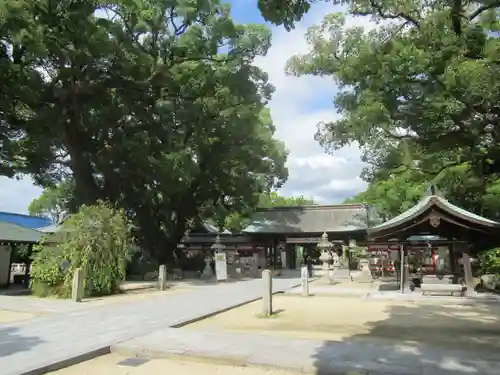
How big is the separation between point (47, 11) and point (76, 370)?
1654cm

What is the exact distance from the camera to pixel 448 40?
39.4 ft

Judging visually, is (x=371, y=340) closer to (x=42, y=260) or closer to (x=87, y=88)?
(x=42, y=260)

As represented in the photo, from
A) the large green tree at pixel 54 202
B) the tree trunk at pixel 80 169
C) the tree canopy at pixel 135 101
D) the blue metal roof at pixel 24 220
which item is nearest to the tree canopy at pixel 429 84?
the tree canopy at pixel 135 101

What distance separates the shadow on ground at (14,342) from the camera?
6956mm

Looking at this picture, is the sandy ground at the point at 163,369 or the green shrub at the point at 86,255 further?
the green shrub at the point at 86,255

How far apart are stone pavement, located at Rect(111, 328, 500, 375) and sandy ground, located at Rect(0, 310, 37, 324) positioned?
15.0ft

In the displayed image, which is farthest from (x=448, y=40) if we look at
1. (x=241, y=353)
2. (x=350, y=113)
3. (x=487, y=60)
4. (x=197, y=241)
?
(x=197, y=241)

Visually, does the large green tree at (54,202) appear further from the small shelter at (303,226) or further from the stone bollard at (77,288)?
the stone bollard at (77,288)

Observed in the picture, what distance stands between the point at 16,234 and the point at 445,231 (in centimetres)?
1936

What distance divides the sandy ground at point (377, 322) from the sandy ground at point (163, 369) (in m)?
2.56

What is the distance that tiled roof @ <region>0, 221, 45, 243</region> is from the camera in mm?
19250

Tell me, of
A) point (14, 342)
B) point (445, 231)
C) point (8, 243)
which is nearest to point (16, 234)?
point (8, 243)

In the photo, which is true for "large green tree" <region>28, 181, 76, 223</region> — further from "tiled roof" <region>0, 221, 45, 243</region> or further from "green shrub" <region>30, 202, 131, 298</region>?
"green shrub" <region>30, 202, 131, 298</region>

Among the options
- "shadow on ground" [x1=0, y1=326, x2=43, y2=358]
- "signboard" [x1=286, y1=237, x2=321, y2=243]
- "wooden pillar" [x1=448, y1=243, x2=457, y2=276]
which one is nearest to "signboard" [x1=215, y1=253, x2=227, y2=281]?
"signboard" [x1=286, y1=237, x2=321, y2=243]
